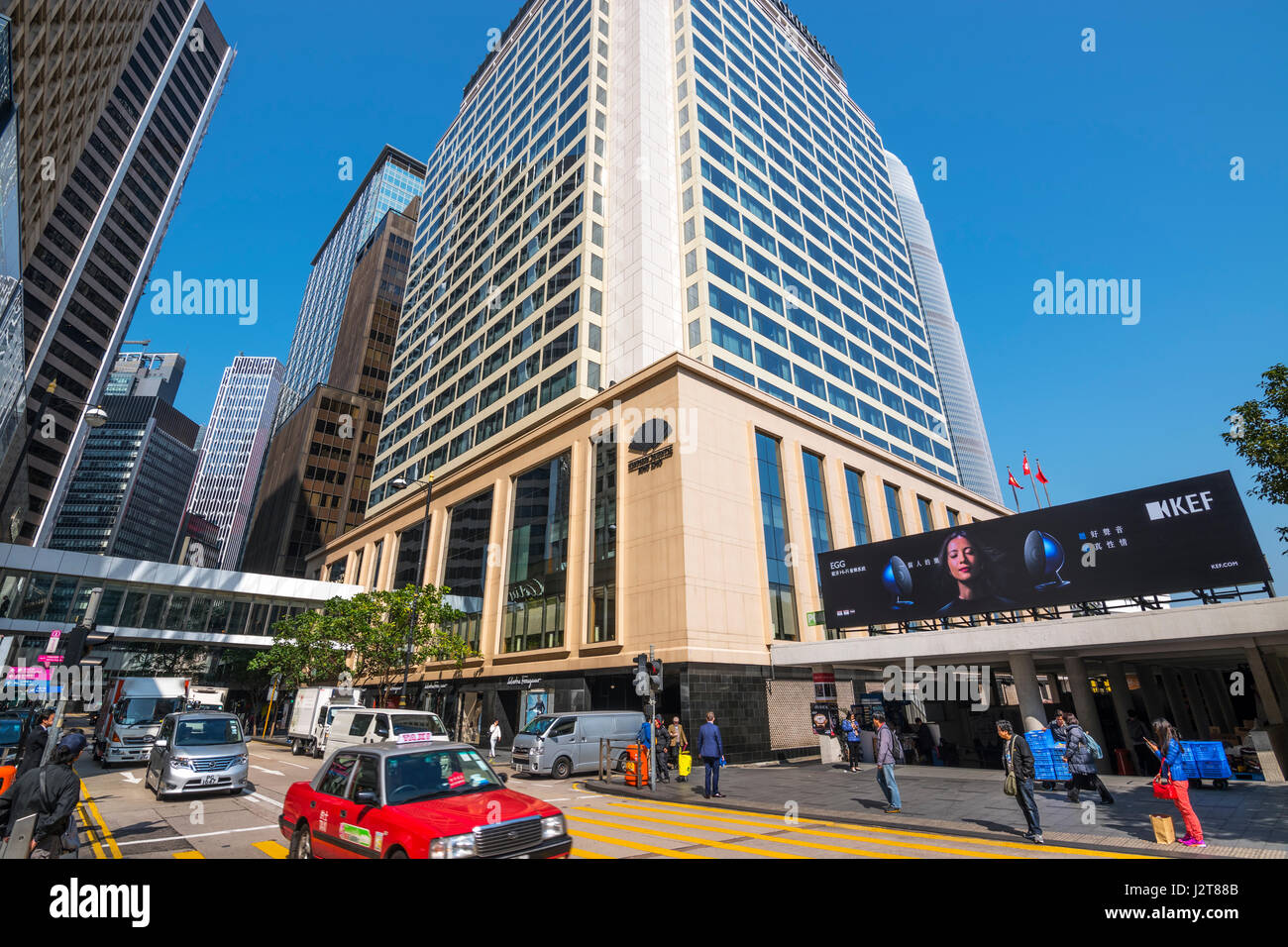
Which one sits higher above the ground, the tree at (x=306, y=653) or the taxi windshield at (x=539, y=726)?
the tree at (x=306, y=653)

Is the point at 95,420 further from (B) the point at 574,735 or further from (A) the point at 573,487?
(A) the point at 573,487

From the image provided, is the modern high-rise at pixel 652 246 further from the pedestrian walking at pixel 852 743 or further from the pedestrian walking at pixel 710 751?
the pedestrian walking at pixel 710 751

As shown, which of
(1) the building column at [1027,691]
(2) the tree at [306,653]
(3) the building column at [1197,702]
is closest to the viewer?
(1) the building column at [1027,691]

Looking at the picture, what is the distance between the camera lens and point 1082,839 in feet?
31.3

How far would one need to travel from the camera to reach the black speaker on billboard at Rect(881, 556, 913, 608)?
26.9 meters

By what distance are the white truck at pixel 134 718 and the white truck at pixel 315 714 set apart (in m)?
5.04

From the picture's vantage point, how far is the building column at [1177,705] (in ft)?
97.6

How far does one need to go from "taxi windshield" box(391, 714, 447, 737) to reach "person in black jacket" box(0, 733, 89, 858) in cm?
1296

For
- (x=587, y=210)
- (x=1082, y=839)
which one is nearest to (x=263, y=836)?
(x=1082, y=839)

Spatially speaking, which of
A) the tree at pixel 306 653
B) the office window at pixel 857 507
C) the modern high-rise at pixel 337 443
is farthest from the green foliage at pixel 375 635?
the modern high-rise at pixel 337 443

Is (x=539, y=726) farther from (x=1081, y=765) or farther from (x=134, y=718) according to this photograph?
(x=134, y=718)

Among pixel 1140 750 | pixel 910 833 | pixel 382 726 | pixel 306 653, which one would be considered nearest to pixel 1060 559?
pixel 1140 750

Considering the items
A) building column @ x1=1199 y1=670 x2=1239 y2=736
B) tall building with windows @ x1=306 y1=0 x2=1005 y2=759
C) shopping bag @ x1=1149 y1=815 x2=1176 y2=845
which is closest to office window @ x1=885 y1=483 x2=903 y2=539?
tall building with windows @ x1=306 y1=0 x2=1005 y2=759

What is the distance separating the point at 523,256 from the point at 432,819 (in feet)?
152
